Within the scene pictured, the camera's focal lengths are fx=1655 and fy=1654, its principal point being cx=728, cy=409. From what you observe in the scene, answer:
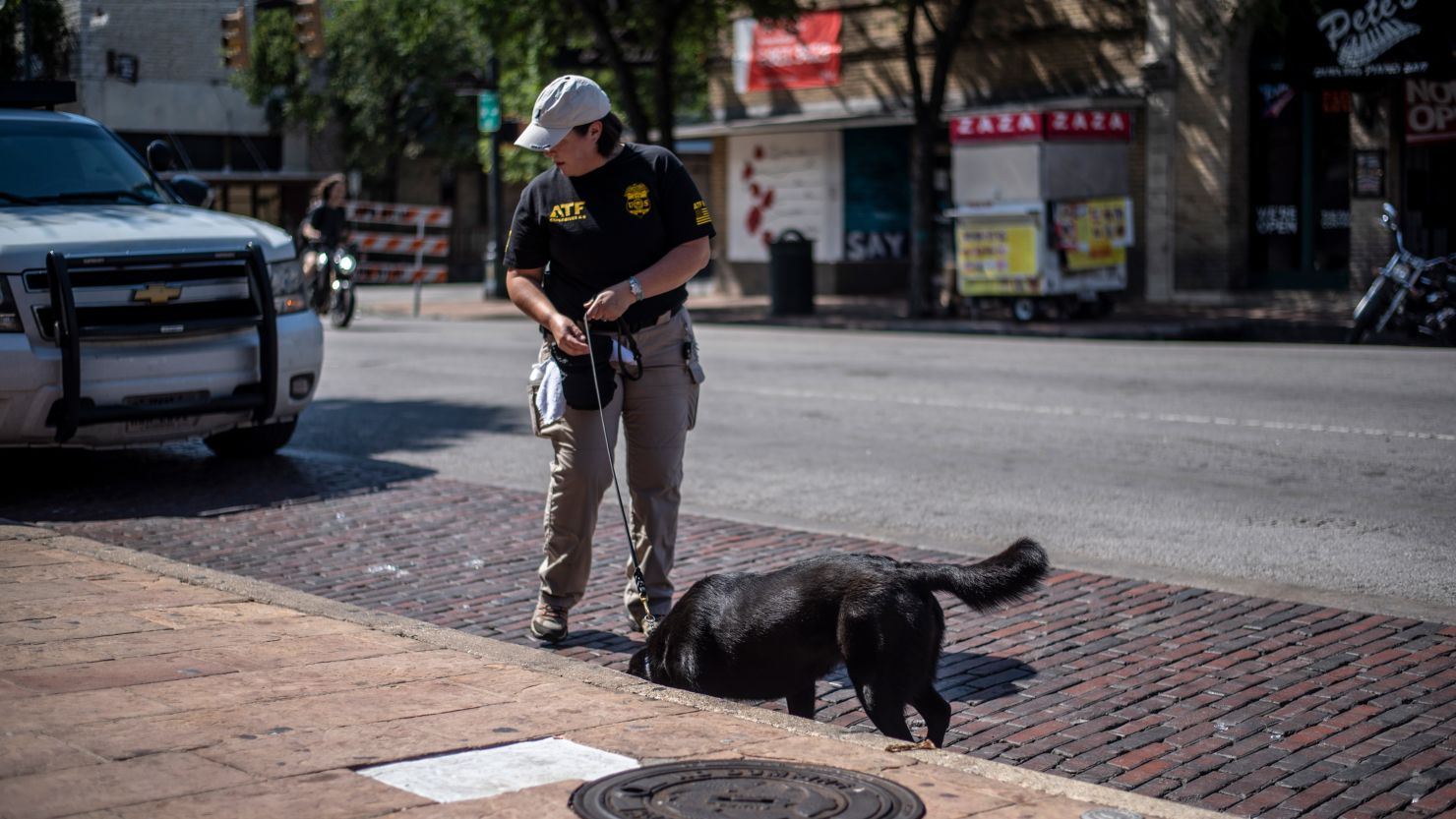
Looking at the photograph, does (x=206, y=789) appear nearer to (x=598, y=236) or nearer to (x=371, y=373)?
(x=598, y=236)

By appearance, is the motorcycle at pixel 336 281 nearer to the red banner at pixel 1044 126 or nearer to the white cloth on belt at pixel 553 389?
the red banner at pixel 1044 126

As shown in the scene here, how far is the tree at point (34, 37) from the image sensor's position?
1770 centimetres

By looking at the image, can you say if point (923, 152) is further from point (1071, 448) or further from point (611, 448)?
point (611, 448)

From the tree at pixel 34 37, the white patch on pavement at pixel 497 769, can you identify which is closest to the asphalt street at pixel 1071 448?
the white patch on pavement at pixel 497 769

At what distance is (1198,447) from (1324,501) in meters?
1.77

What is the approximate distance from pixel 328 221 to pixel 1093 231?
404 inches

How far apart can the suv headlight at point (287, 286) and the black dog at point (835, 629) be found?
211 inches

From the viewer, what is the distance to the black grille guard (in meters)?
8.36

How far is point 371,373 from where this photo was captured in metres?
15.9

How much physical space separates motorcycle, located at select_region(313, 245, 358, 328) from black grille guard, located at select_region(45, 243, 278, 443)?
13.3 meters

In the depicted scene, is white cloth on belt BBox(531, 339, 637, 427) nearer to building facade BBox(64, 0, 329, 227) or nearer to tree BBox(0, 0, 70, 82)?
tree BBox(0, 0, 70, 82)

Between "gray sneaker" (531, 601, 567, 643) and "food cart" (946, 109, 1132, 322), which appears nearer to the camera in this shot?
"gray sneaker" (531, 601, 567, 643)

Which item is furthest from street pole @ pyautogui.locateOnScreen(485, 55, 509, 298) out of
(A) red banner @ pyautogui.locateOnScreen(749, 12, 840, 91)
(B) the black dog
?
(B) the black dog

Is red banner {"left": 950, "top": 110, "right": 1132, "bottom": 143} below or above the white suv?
above
